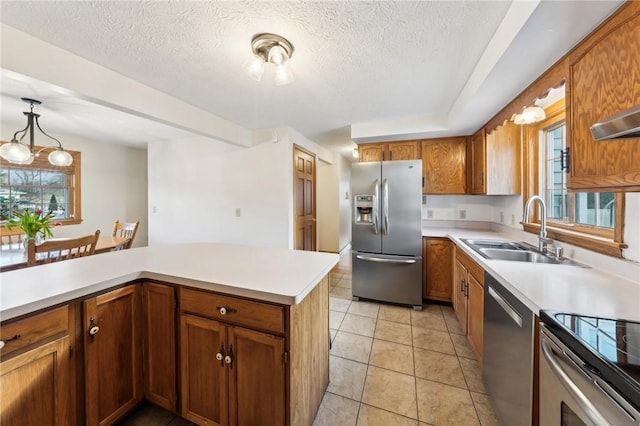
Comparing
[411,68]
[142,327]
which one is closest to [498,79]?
[411,68]

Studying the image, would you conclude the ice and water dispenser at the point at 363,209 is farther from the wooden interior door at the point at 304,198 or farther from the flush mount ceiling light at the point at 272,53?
the flush mount ceiling light at the point at 272,53

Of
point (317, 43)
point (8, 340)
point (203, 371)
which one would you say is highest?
point (317, 43)

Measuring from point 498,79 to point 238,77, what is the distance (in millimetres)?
1993

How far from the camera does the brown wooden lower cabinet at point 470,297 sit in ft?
5.57

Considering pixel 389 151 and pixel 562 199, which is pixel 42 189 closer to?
pixel 389 151

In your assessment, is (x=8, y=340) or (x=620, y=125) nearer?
(x=620, y=125)

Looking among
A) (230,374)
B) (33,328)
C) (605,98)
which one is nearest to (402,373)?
(230,374)

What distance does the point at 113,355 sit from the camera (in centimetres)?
123

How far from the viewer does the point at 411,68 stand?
186 centimetres

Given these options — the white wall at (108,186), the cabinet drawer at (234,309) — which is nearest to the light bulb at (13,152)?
the white wall at (108,186)

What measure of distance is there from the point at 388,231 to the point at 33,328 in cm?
276

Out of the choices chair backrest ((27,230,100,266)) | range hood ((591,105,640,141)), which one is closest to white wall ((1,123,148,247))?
chair backrest ((27,230,100,266))

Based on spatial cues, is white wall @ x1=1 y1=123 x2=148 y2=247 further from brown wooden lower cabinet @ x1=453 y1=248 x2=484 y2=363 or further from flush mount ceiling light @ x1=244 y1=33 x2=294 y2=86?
brown wooden lower cabinet @ x1=453 y1=248 x2=484 y2=363

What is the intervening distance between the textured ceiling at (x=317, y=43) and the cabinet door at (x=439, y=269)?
55.3 inches
